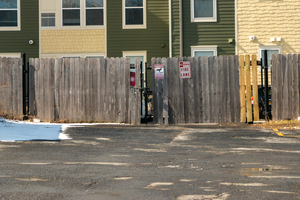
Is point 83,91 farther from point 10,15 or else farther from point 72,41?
point 10,15

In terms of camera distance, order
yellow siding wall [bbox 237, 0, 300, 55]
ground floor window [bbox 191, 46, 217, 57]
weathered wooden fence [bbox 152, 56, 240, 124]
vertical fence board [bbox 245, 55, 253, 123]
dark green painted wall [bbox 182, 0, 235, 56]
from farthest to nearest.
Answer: ground floor window [bbox 191, 46, 217, 57] → dark green painted wall [bbox 182, 0, 235, 56] → yellow siding wall [bbox 237, 0, 300, 55] → weathered wooden fence [bbox 152, 56, 240, 124] → vertical fence board [bbox 245, 55, 253, 123]

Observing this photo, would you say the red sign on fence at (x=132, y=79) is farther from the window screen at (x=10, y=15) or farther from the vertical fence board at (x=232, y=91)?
the window screen at (x=10, y=15)

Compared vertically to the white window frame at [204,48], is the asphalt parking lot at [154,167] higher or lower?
lower

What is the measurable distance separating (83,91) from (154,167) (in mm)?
7178

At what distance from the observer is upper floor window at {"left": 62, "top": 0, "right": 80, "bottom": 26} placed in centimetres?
2053

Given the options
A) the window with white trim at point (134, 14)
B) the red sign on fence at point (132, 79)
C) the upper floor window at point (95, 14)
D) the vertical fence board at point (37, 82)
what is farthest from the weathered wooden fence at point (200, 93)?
the upper floor window at point (95, 14)

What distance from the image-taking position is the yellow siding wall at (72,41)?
66.7 feet

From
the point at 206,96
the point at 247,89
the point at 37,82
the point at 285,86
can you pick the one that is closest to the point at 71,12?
the point at 37,82

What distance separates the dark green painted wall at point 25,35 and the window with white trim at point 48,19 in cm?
28

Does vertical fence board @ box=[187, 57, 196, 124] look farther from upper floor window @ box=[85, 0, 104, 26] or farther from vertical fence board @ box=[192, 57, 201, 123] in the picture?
upper floor window @ box=[85, 0, 104, 26]

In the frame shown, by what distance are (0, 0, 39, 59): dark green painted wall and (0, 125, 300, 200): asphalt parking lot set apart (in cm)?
1145

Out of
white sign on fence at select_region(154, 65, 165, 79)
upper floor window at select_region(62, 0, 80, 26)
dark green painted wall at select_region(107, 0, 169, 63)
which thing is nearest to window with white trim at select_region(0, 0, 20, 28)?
upper floor window at select_region(62, 0, 80, 26)

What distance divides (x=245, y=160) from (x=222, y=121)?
6123 millimetres

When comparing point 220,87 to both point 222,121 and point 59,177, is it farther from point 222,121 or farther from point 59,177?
point 59,177
